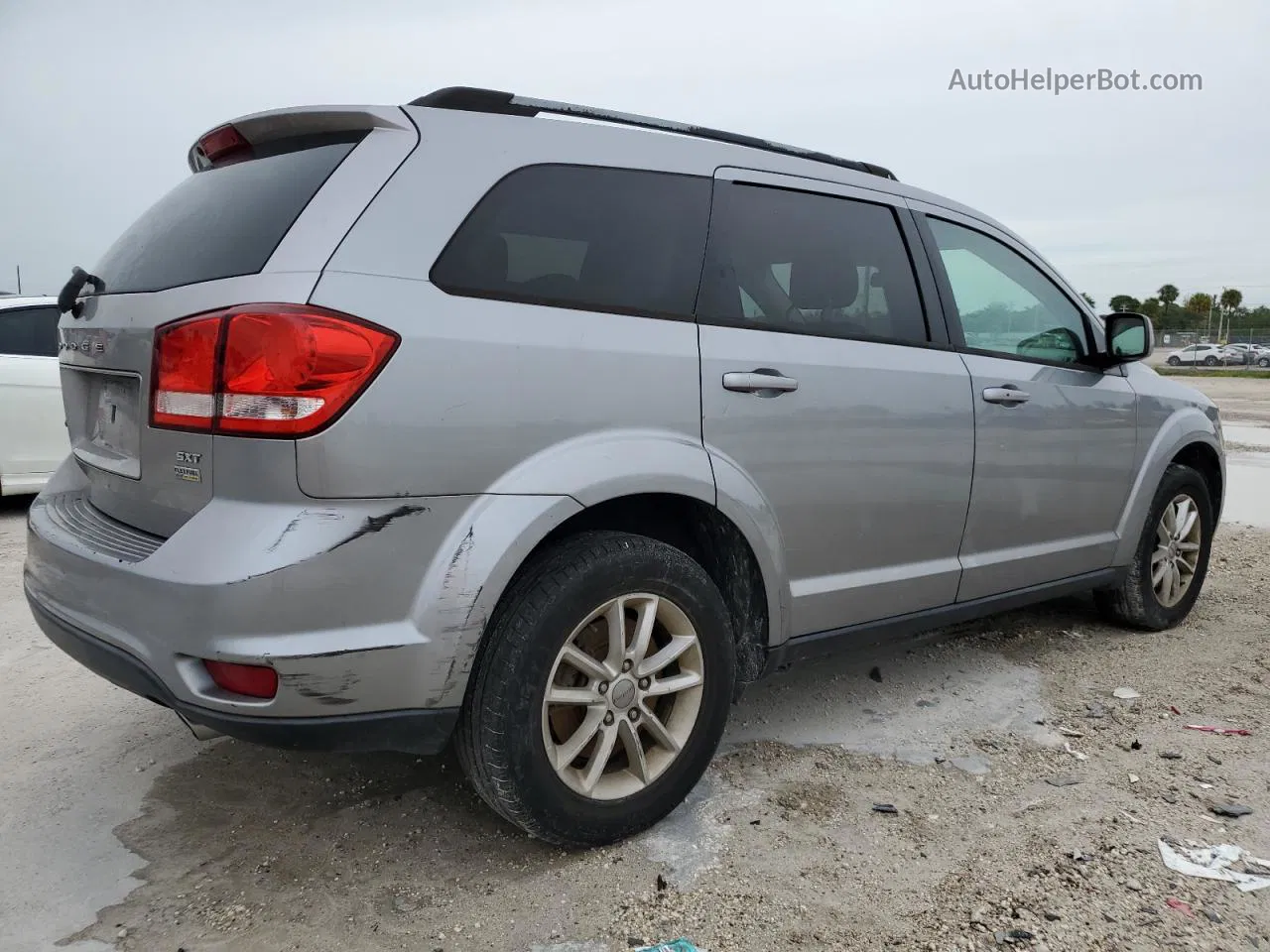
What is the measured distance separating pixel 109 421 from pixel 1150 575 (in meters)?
4.14

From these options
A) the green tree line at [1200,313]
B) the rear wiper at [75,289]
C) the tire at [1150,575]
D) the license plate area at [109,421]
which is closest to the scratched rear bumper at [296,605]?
the license plate area at [109,421]

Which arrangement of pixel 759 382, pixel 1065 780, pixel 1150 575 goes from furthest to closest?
1. pixel 1150 575
2. pixel 1065 780
3. pixel 759 382

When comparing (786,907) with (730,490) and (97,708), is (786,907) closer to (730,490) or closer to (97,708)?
(730,490)

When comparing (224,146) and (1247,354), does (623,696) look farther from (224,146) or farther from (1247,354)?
(1247,354)

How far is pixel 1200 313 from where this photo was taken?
253 ft

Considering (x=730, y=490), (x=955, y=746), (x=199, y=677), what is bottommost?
(x=955, y=746)

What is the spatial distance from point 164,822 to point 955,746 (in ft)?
7.83

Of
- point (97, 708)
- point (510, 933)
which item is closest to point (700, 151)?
point (510, 933)

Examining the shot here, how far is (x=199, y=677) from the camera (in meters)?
2.05

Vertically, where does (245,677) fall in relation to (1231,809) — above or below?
above

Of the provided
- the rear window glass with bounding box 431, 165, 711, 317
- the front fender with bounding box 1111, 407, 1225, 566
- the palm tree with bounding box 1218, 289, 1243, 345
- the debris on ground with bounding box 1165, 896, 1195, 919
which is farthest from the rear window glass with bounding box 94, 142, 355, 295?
the palm tree with bounding box 1218, 289, 1243, 345

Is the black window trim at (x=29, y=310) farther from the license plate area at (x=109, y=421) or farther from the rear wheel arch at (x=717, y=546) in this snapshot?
the rear wheel arch at (x=717, y=546)

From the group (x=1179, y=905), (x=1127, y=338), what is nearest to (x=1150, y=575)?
(x=1127, y=338)

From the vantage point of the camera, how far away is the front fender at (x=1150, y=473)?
13.5ft
